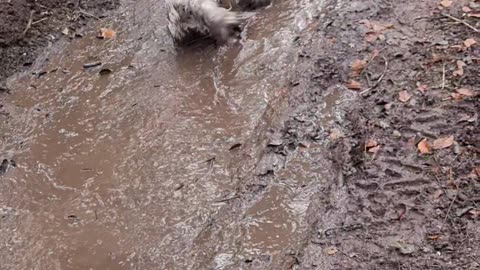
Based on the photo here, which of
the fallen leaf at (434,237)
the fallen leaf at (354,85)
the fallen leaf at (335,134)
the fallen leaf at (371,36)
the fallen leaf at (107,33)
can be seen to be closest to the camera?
the fallen leaf at (434,237)

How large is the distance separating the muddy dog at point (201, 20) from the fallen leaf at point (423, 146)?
6.69 ft

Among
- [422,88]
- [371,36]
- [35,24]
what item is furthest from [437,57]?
[35,24]

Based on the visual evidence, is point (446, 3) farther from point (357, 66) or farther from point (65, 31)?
point (65, 31)

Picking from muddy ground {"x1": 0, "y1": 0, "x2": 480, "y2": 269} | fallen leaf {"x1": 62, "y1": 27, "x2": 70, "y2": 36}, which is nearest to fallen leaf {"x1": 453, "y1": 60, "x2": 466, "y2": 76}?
muddy ground {"x1": 0, "y1": 0, "x2": 480, "y2": 269}

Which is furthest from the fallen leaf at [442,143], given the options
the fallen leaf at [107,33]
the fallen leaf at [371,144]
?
the fallen leaf at [107,33]

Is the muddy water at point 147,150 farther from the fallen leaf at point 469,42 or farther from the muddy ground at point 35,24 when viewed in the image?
the fallen leaf at point 469,42

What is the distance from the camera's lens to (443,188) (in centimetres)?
356

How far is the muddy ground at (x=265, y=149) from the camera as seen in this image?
3.52 meters

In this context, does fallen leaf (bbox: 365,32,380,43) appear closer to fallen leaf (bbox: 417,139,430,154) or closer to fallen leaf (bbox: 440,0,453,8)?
fallen leaf (bbox: 440,0,453,8)

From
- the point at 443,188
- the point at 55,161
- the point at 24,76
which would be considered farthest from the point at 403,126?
the point at 24,76

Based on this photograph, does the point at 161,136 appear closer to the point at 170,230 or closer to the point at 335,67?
the point at 170,230

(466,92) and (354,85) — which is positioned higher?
(354,85)

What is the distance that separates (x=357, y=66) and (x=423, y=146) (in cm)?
102

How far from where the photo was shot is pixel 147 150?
4383mm
